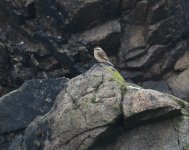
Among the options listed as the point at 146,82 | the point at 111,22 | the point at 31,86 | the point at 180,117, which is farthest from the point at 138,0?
the point at 180,117

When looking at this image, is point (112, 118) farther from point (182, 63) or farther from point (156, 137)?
point (182, 63)

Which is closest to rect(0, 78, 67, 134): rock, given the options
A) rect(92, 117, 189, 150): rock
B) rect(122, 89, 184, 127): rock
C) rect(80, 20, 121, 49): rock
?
rect(92, 117, 189, 150): rock

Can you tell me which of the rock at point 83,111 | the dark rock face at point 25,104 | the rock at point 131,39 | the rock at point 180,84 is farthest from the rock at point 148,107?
the rock at point 131,39

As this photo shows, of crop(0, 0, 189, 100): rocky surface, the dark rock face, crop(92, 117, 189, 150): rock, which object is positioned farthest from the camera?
crop(0, 0, 189, 100): rocky surface

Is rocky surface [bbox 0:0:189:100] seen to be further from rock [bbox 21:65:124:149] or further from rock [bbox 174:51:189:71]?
rock [bbox 21:65:124:149]

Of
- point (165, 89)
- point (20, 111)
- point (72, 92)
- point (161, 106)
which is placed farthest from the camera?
point (165, 89)

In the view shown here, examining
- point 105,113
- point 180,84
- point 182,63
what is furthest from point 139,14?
point 105,113

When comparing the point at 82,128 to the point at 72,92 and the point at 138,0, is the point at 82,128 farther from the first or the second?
the point at 138,0

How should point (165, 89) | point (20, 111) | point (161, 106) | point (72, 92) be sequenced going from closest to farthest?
Result: point (161, 106), point (72, 92), point (20, 111), point (165, 89)
